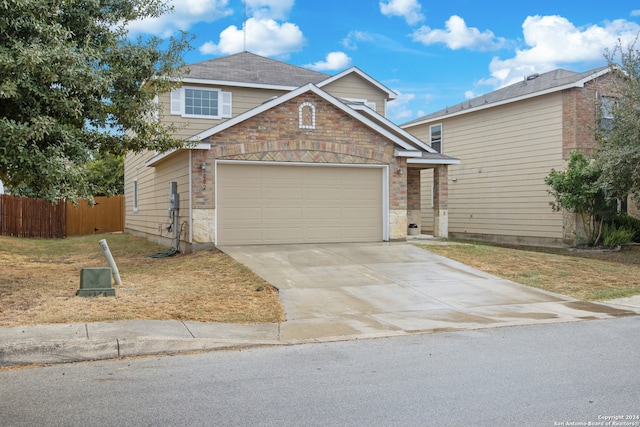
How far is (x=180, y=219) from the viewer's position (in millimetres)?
16281

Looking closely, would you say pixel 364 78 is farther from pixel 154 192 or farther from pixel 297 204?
pixel 154 192

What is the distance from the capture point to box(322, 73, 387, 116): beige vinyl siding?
73.7ft

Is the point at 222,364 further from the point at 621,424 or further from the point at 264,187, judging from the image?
the point at 264,187

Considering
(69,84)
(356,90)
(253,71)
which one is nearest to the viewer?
(69,84)

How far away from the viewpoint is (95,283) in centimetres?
945

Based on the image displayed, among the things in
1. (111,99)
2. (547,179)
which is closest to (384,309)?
(111,99)

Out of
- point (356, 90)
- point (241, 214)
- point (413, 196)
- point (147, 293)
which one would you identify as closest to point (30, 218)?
point (241, 214)

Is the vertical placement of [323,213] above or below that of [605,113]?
below

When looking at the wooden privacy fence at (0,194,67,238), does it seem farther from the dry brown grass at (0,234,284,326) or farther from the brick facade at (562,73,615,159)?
the brick facade at (562,73,615,159)

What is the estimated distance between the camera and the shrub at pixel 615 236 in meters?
19.3

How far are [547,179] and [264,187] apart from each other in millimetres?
10162

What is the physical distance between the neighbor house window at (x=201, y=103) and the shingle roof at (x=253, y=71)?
54 centimetres

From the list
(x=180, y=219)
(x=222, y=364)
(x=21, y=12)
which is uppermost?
(x=21, y=12)

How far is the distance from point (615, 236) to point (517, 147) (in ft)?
16.6
